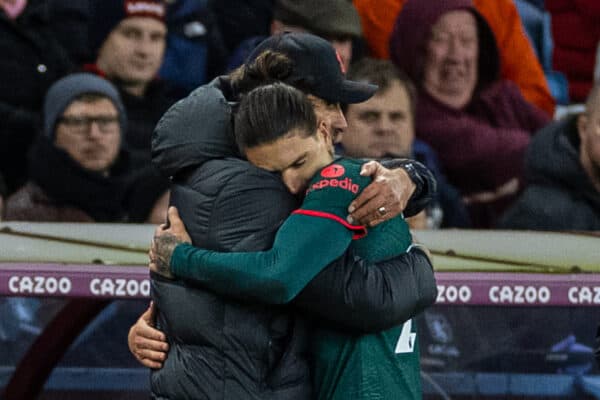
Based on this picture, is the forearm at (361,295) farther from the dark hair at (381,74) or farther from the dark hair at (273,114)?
the dark hair at (381,74)

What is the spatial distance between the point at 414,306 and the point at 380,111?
9.46 ft

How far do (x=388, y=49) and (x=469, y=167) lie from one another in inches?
27.6

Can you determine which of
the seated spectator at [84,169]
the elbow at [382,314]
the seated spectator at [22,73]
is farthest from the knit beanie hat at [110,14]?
the elbow at [382,314]

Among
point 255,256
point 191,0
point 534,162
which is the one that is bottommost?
point 534,162

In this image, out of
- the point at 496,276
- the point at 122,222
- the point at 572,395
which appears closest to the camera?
the point at 496,276

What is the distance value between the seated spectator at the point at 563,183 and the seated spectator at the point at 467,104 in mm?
618

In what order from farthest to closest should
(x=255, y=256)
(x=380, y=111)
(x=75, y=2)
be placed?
(x=75, y=2) < (x=380, y=111) < (x=255, y=256)

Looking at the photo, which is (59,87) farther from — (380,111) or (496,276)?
(496,276)

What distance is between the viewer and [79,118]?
549 centimetres

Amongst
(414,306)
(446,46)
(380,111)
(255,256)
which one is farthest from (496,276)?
(446,46)

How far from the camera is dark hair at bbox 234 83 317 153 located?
2.60 meters

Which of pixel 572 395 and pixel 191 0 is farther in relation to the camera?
pixel 191 0

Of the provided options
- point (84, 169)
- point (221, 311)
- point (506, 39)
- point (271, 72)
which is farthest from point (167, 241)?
point (506, 39)

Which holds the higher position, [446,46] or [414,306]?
[414,306]
